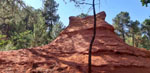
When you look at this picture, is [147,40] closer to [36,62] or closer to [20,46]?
[20,46]

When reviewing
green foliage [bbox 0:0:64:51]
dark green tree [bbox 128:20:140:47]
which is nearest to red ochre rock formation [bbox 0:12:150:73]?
green foliage [bbox 0:0:64:51]

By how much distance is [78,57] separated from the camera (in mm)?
6238

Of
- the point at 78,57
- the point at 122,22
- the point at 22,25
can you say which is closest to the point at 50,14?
the point at 22,25

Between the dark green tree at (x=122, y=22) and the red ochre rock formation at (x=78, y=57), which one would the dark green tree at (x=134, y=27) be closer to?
the dark green tree at (x=122, y=22)

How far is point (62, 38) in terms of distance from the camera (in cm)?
821

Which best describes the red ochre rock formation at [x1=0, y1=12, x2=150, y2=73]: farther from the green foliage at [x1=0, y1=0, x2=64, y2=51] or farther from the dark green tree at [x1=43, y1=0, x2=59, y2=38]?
the dark green tree at [x1=43, y1=0, x2=59, y2=38]

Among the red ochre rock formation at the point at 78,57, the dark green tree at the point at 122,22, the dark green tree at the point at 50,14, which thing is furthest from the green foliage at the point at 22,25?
the dark green tree at the point at 122,22

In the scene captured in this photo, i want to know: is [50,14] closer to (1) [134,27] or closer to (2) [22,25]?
(2) [22,25]

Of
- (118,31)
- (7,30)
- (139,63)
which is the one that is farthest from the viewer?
(118,31)

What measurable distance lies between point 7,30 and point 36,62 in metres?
23.9

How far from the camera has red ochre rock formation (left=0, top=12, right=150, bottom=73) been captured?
213 inches

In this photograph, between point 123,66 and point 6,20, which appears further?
point 6,20

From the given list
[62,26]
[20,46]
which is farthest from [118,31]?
[20,46]

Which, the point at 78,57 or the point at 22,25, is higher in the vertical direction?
the point at 22,25
